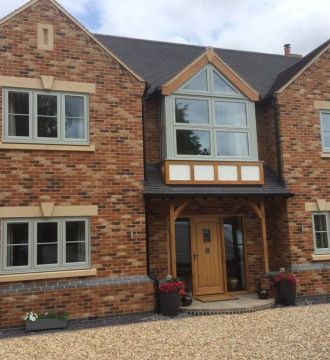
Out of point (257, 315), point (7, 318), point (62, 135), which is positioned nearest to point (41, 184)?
point (62, 135)

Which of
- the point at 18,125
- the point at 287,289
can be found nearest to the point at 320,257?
the point at 287,289

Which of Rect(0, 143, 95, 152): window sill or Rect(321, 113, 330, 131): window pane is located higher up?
Rect(321, 113, 330, 131): window pane

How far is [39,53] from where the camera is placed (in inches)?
420

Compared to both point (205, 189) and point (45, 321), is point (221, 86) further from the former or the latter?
point (45, 321)

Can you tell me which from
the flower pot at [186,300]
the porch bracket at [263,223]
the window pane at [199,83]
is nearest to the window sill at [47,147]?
the window pane at [199,83]

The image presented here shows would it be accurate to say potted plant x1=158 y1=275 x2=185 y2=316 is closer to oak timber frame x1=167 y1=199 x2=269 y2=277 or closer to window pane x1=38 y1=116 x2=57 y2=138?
oak timber frame x1=167 y1=199 x2=269 y2=277

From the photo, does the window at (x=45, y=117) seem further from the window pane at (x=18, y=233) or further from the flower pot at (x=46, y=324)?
the flower pot at (x=46, y=324)

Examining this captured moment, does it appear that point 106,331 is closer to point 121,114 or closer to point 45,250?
point 45,250

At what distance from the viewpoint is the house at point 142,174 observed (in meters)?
10.1

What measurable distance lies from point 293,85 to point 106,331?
885cm

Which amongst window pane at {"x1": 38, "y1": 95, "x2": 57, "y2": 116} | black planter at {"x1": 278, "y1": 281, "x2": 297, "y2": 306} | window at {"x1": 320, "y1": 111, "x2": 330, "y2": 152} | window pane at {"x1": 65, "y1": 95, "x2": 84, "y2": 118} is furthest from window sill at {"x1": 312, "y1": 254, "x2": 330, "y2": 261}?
window pane at {"x1": 38, "y1": 95, "x2": 57, "y2": 116}

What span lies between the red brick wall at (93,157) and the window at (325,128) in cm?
577

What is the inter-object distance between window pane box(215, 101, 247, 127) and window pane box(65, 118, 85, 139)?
12.9ft

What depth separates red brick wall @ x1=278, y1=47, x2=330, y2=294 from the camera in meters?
12.3
